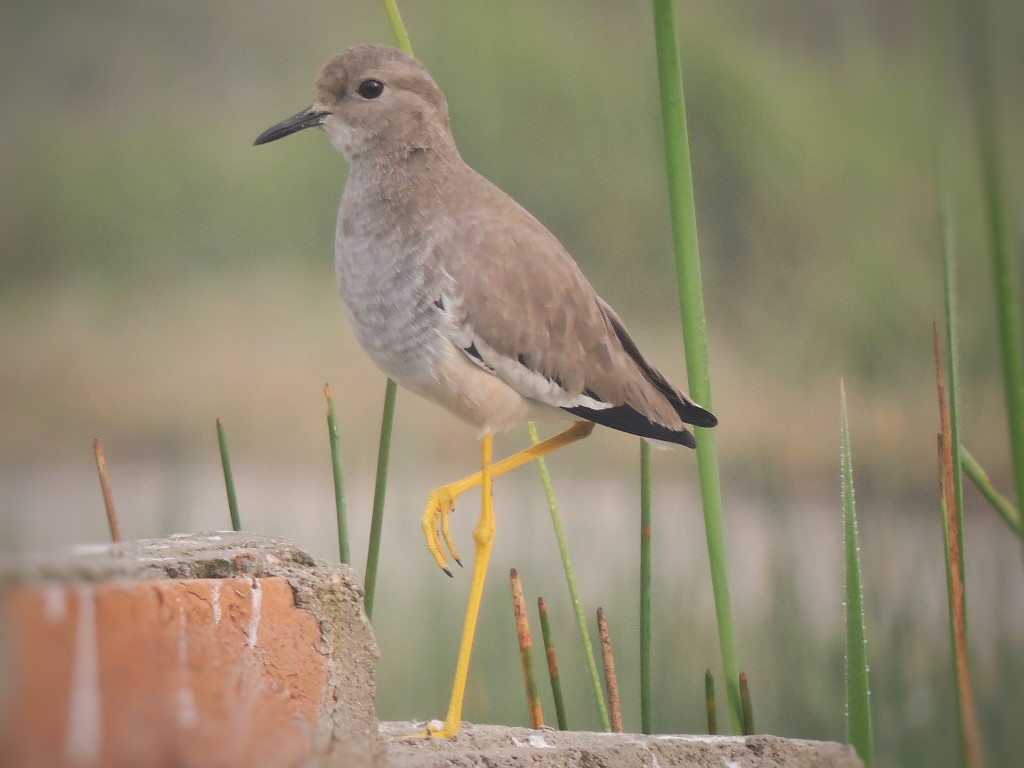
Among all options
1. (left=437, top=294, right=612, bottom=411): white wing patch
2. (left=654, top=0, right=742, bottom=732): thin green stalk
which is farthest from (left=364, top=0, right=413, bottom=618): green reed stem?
(left=654, top=0, right=742, bottom=732): thin green stalk

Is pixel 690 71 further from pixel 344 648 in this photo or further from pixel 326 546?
pixel 344 648

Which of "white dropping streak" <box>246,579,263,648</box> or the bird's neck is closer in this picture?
"white dropping streak" <box>246,579,263,648</box>

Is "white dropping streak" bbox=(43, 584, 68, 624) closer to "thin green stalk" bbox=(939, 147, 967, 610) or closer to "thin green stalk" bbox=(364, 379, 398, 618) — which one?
"thin green stalk" bbox=(364, 379, 398, 618)

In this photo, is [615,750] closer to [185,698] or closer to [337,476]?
[337,476]

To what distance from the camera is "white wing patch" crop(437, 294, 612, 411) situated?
52.4 inches

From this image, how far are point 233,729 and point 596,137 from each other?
2198 millimetres

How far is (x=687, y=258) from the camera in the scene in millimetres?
1310

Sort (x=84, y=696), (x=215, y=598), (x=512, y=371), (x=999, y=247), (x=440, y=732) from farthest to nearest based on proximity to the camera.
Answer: (x=512, y=371) → (x=440, y=732) → (x=215, y=598) → (x=999, y=247) → (x=84, y=696)

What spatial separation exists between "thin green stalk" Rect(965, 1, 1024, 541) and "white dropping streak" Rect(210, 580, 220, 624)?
738 millimetres

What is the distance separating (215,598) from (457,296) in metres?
0.45

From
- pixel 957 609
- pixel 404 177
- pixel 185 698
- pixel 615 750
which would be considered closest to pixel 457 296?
pixel 404 177

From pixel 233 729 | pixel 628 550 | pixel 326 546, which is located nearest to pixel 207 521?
pixel 326 546

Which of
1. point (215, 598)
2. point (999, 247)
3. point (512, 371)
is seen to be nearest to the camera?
point (999, 247)

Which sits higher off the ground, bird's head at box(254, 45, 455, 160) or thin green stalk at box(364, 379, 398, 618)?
bird's head at box(254, 45, 455, 160)
